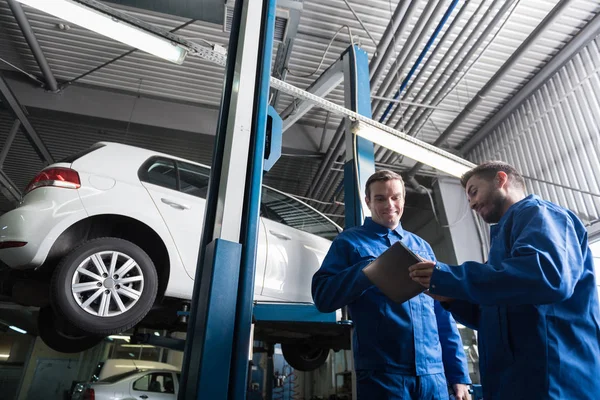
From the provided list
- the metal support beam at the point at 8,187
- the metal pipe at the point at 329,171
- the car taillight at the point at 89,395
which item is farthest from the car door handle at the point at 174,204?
the metal support beam at the point at 8,187

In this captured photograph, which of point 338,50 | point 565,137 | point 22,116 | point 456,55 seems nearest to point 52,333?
point 22,116

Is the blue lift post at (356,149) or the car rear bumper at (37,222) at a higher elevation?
the blue lift post at (356,149)

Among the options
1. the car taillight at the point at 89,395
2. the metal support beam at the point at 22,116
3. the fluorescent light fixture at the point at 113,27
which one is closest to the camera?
the fluorescent light fixture at the point at 113,27

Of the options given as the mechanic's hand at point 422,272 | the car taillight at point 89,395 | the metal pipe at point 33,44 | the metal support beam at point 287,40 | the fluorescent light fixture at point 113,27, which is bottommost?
the car taillight at point 89,395

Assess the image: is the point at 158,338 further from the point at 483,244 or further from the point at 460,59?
the point at 483,244

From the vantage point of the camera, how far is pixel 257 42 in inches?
70.2

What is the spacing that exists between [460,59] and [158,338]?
4.85 metres

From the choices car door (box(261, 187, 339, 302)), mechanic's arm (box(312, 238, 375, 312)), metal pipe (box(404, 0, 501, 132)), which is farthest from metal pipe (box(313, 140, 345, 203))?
mechanic's arm (box(312, 238, 375, 312))

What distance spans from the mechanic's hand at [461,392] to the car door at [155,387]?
5817mm

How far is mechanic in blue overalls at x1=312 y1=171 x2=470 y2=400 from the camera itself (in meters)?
1.57

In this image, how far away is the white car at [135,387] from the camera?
5.85 meters

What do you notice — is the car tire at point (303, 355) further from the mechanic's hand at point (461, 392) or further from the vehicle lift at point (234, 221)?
the vehicle lift at point (234, 221)

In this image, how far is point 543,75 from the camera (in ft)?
18.3

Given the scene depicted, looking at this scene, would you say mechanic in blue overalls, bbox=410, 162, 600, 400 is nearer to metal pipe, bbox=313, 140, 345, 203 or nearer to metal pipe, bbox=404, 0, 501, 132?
metal pipe, bbox=404, 0, 501, 132
